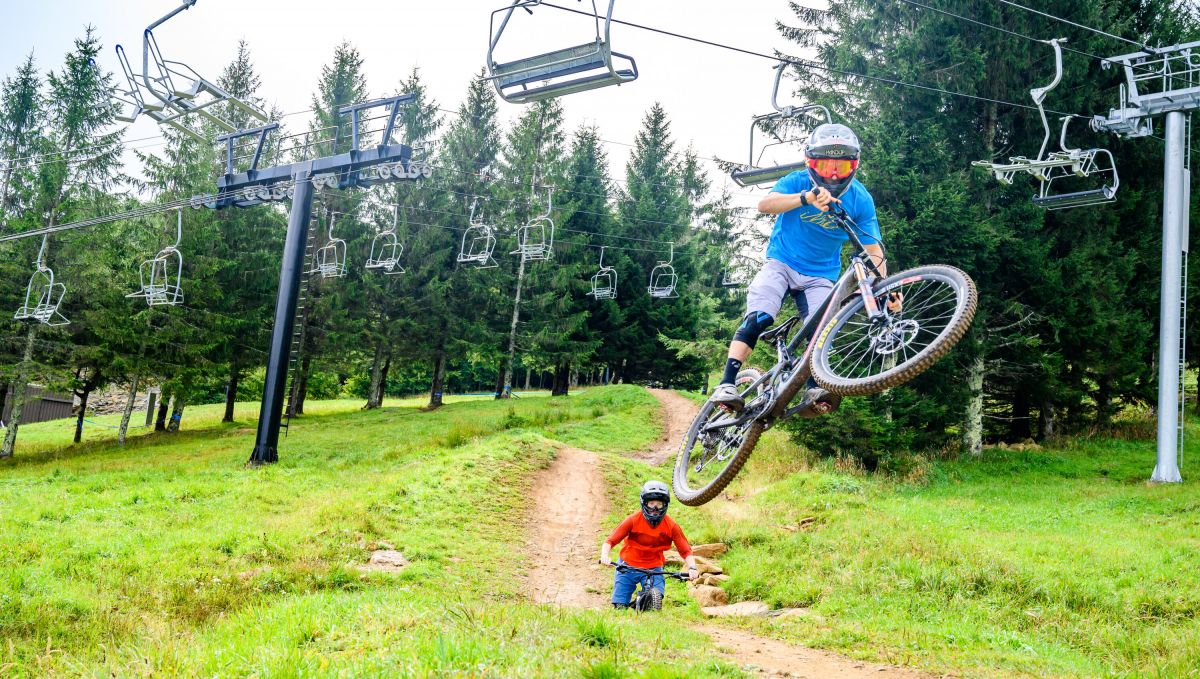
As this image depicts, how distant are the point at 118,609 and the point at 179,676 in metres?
5.08

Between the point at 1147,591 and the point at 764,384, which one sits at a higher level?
the point at 764,384

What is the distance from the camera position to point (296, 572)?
11875 millimetres

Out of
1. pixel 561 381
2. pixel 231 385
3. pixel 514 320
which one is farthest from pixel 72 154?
pixel 561 381

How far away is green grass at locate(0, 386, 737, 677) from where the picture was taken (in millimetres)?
6551

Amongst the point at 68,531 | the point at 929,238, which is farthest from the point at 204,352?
the point at 929,238

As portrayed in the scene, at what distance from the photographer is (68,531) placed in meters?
13.6

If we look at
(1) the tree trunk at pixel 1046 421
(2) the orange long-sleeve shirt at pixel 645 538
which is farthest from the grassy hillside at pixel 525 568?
(1) the tree trunk at pixel 1046 421

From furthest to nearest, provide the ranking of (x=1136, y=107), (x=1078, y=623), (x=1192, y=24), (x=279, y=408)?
(x=1192, y=24) → (x=279, y=408) → (x=1136, y=107) → (x=1078, y=623)

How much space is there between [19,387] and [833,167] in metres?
31.6

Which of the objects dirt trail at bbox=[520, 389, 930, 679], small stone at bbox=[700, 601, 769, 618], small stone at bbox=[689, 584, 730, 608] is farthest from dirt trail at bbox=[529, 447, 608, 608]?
small stone at bbox=[700, 601, 769, 618]

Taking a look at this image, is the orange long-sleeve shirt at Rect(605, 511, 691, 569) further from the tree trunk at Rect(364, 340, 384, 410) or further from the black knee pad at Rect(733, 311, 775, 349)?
the tree trunk at Rect(364, 340, 384, 410)

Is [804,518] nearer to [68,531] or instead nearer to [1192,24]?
[68,531]

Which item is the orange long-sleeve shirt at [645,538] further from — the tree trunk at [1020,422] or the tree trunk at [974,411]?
the tree trunk at [1020,422]

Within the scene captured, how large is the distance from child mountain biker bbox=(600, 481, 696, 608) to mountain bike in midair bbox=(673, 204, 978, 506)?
4.39 ft
